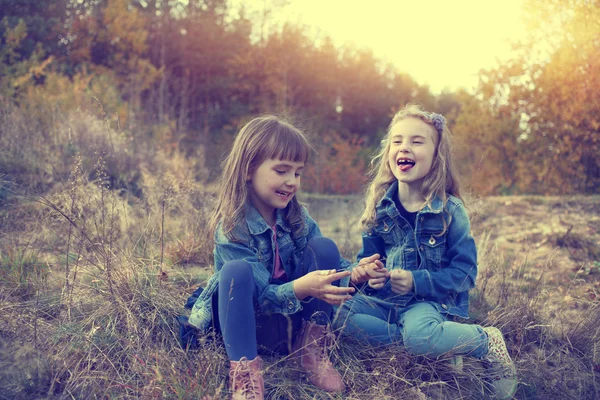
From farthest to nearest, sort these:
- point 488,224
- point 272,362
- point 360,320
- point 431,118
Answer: point 488,224 → point 431,118 → point 360,320 → point 272,362

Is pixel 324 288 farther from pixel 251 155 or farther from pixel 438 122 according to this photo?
pixel 438 122

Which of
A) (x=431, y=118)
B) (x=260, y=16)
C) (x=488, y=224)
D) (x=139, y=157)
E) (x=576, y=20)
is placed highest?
(x=260, y=16)

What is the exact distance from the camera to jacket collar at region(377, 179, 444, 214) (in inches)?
99.9

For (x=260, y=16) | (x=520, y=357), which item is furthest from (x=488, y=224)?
(x=260, y=16)

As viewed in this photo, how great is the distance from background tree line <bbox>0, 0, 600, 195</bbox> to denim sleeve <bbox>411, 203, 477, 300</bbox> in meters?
3.59

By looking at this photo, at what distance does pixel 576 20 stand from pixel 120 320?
771 cm

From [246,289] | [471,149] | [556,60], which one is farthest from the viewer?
[471,149]

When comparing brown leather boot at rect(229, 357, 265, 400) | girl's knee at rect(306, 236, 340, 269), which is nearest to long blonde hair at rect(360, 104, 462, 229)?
girl's knee at rect(306, 236, 340, 269)

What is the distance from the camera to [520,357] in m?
2.57

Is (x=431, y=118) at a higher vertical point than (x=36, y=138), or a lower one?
higher

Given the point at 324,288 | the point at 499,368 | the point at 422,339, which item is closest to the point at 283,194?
the point at 324,288

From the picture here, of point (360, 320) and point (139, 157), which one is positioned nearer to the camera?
point (360, 320)

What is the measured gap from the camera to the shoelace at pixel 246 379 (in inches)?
77.0

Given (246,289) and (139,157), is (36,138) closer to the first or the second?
(139,157)
